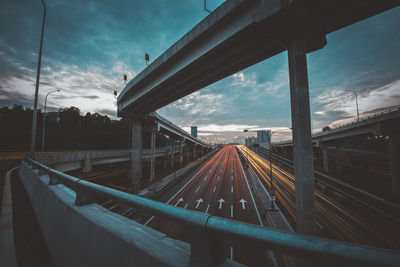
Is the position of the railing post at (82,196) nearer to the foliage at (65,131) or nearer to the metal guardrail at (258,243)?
the metal guardrail at (258,243)

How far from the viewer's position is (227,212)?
16234 mm

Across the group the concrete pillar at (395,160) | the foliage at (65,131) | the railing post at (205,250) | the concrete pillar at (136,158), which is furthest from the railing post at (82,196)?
the foliage at (65,131)

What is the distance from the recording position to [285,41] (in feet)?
28.8

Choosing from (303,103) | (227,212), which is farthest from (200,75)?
(227,212)

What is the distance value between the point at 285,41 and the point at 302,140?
19.7ft

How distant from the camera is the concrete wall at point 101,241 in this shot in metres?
1.54

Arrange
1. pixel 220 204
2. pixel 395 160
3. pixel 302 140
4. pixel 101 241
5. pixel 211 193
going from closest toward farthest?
pixel 101 241
pixel 302 140
pixel 220 204
pixel 211 193
pixel 395 160

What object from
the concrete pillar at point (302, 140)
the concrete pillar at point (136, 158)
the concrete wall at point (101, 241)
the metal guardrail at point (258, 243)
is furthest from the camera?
the concrete pillar at point (136, 158)

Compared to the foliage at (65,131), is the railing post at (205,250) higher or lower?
lower

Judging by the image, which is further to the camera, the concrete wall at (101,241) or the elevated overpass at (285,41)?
the elevated overpass at (285,41)

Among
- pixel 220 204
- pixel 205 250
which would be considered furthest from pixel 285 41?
pixel 220 204

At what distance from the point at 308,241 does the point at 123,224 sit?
2.11 m

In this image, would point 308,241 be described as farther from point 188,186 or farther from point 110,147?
point 110,147

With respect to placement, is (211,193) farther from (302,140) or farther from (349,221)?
(302,140)
